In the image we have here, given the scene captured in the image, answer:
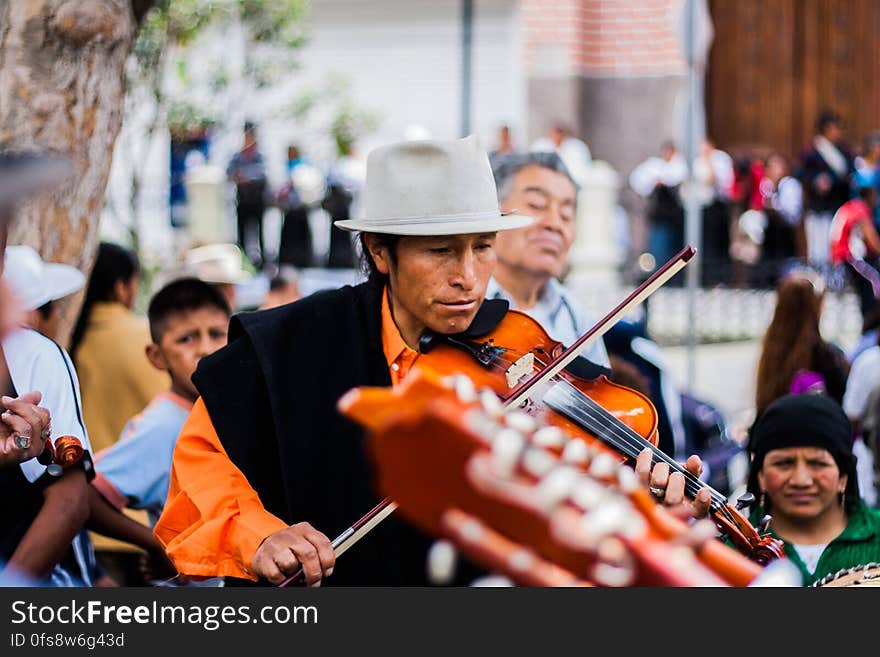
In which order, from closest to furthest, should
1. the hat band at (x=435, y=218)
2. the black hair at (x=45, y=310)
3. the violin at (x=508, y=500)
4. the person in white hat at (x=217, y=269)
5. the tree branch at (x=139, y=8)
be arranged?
the violin at (x=508, y=500)
the hat band at (x=435, y=218)
the black hair at (x=45, y=310)
the tree branch at (x=139, y=8)
the person in white hat at (x=217, y=269)

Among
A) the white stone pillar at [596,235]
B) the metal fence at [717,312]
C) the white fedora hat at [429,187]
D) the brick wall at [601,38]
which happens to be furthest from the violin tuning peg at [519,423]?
the brick wall at [601,38]

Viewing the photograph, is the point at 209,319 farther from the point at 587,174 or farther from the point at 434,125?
the point at 434,125

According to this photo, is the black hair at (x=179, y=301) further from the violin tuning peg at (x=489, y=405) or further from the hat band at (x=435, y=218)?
the violin tuning peg at (x=489, y=405)

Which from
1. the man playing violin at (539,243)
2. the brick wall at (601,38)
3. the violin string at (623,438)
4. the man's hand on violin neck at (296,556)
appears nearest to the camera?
the man's hand on violin neck at (296,556)

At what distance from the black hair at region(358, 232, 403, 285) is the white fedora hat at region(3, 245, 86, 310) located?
0.96 meters

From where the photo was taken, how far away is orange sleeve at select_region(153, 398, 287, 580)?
2.97 meters

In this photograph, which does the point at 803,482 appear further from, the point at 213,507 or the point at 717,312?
the point at 717,312

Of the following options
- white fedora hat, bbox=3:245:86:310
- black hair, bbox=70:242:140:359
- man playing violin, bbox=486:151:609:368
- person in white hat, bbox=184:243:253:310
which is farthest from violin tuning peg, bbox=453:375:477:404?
person in white hat, bbox=184:243:253:310

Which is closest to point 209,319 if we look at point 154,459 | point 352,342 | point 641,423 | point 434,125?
point 154,459

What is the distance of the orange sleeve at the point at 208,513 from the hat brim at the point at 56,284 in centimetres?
94

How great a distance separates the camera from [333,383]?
10.4ft

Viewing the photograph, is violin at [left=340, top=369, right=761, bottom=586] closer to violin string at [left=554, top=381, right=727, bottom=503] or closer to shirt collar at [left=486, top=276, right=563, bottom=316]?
violin string at [left=554, top=381, right=727, bottom=503]

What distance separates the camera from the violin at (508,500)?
157 centimetres

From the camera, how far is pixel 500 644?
2340mm
